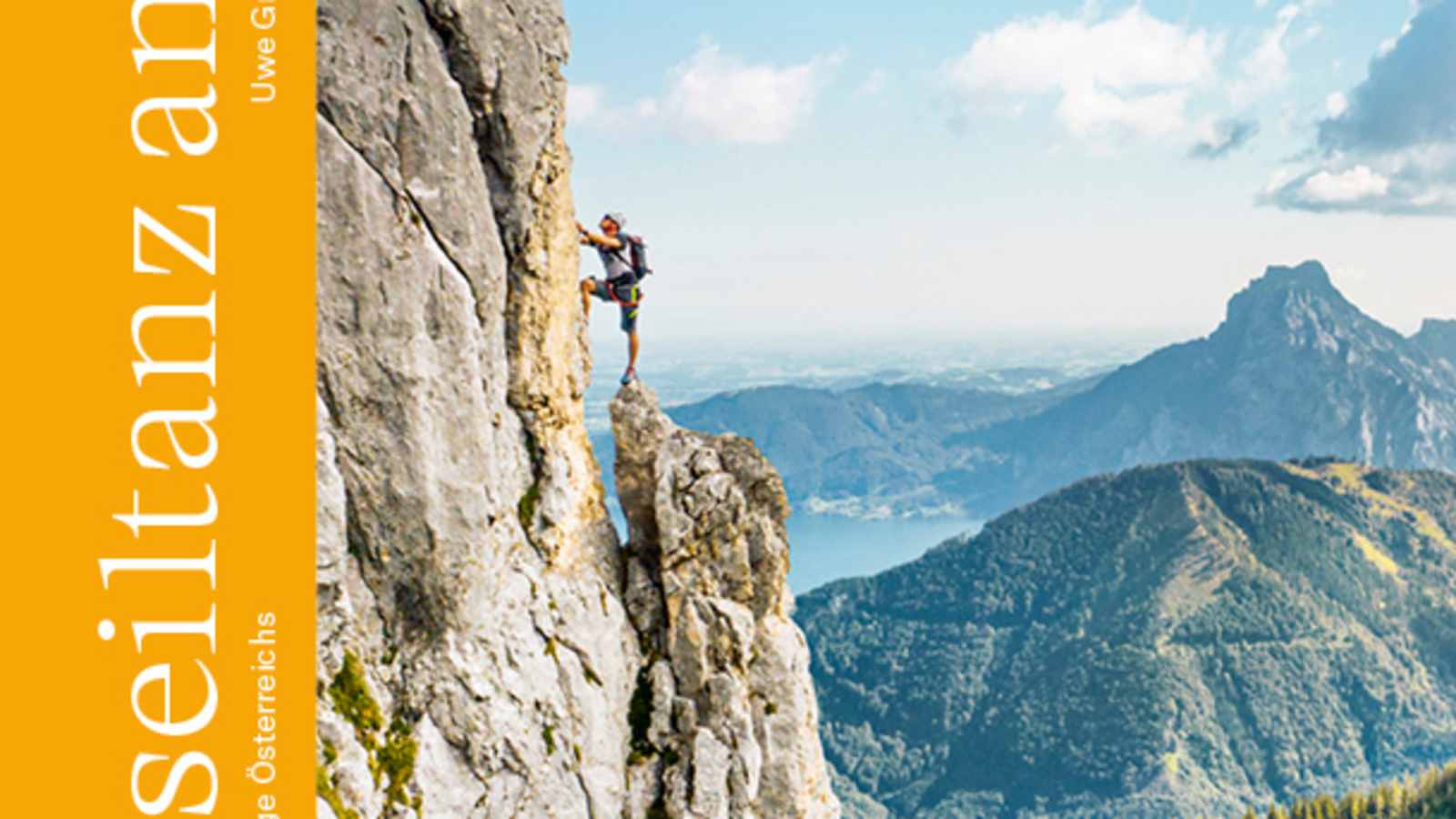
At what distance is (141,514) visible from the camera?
10.9m

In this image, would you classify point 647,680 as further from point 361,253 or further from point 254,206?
point 254,206

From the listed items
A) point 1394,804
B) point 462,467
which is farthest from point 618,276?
point 1394,804

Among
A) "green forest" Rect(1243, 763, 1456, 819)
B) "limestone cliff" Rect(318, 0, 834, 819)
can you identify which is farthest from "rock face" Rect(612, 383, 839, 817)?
"green forest" Rect(1243, 763, 1456, 819)

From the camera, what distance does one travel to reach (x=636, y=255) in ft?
67.3

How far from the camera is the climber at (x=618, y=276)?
65.9 feet

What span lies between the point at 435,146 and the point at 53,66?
5258mm

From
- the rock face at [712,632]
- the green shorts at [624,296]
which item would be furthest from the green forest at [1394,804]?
the green shorts at [624,296]

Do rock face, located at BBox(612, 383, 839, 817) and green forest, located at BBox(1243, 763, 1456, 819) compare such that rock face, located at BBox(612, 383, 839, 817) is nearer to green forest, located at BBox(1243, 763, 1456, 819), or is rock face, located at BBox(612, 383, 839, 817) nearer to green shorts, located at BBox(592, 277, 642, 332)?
green shorts, located at BBox(592, 277, 642, 332)

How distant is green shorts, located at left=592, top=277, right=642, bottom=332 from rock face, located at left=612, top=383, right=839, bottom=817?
4.86 feet

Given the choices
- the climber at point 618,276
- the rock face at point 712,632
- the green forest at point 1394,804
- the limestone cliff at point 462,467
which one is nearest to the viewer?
the limestone cliff at point 462,467

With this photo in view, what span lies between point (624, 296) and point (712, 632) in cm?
730

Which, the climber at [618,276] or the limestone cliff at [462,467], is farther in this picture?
the climber at [618,276]

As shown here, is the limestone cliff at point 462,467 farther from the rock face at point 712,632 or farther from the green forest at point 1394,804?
the green forest at point 1394,804

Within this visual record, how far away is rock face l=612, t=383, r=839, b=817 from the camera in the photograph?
18.2 metres
